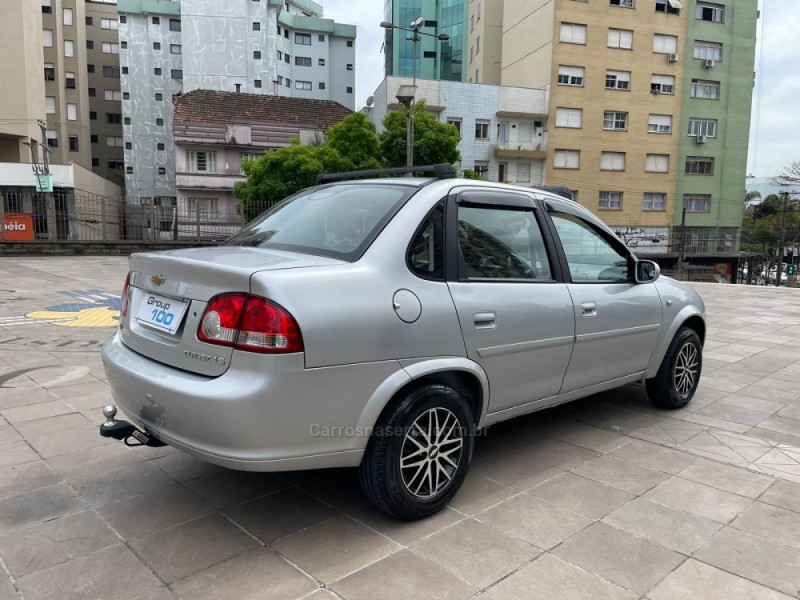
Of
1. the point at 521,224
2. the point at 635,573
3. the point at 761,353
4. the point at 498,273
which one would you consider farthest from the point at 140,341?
the point at 761,353

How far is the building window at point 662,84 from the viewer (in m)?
42.1

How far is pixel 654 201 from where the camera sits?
43031 millimetres

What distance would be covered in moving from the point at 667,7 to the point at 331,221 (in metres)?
47.6

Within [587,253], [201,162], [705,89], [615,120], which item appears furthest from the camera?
[705,89]

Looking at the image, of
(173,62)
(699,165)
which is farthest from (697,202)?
(173,62)

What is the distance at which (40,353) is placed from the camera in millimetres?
6234

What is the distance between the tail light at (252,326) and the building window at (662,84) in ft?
152

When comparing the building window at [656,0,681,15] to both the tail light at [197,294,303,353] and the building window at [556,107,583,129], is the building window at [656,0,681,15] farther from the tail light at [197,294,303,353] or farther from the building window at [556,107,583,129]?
the tail light at [197,294,303,353]

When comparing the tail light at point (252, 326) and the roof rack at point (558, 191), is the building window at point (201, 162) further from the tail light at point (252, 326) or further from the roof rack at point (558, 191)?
the tail light at point (252, 326)

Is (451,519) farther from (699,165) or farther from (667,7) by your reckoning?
(667,7)

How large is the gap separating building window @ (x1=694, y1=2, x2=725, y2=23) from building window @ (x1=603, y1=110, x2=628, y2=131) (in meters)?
9.35

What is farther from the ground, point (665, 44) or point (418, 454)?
point (665, 44)

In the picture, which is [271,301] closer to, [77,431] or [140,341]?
[140,341]

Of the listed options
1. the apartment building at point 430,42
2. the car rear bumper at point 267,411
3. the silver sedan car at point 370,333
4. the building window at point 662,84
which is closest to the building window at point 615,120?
the building window at point 662,84
